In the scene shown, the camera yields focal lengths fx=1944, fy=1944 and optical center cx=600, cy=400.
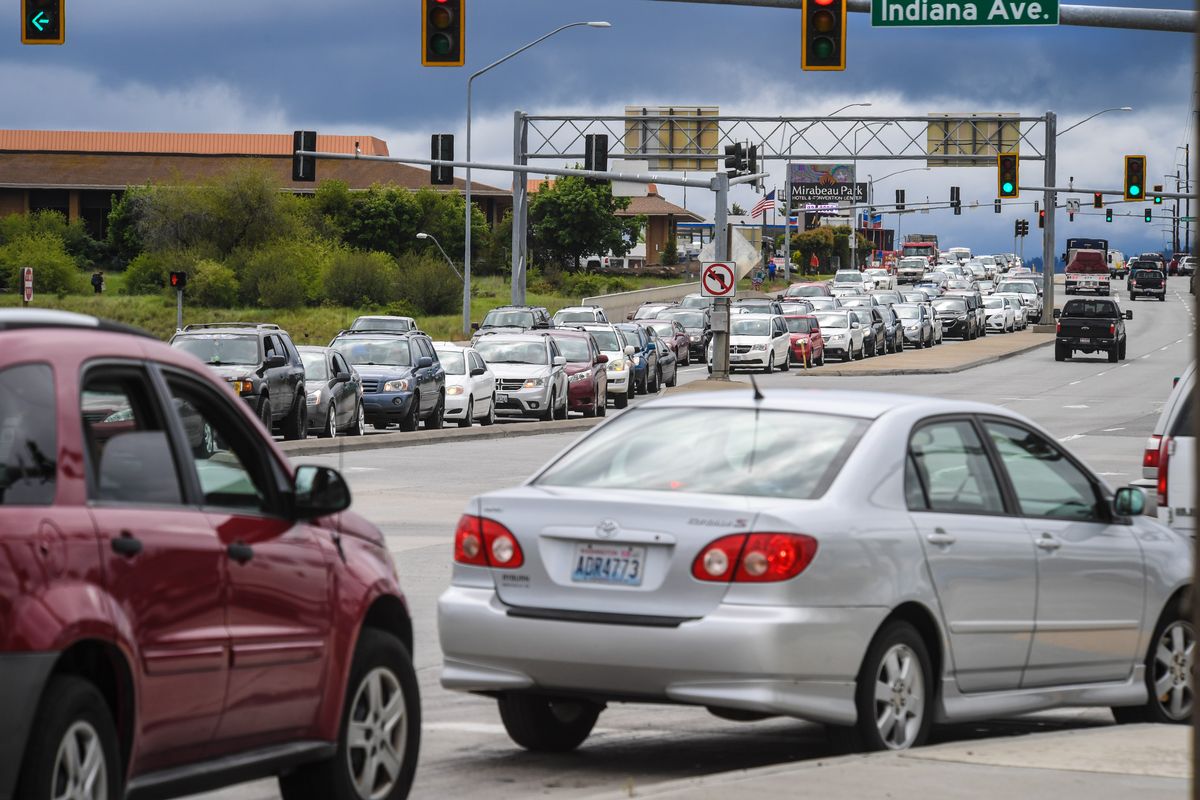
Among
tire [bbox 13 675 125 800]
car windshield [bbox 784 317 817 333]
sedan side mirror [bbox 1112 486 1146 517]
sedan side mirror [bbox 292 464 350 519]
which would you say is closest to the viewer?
tire [bbox 13 675 125 800]

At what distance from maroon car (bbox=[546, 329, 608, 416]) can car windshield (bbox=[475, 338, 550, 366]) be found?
2.14 ft

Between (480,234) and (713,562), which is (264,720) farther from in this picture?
(480,234)

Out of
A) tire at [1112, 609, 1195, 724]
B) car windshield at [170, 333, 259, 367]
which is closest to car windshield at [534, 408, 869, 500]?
tire at [1112, 609, 1195, 724]

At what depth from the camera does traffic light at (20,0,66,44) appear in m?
24.0

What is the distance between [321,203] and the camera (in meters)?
110

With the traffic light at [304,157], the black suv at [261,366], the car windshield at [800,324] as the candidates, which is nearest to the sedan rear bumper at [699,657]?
the black suv at [261,366]

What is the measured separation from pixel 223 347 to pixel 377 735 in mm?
23145

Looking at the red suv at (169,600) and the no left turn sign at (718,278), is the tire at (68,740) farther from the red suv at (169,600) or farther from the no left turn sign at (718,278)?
the no left turn sign at (718,278)

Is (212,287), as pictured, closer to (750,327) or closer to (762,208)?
(762,208)

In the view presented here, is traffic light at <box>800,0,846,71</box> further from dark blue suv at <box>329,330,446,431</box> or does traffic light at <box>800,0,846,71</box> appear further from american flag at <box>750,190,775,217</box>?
american flag at <box>750,190,775,217</box>

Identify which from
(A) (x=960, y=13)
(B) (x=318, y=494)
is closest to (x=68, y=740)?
(B) (x=318, y=494)

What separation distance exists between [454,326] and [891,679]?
238 feet

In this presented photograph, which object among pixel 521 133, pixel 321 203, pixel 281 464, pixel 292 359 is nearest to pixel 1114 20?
pixel 292 359

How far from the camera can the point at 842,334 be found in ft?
206
